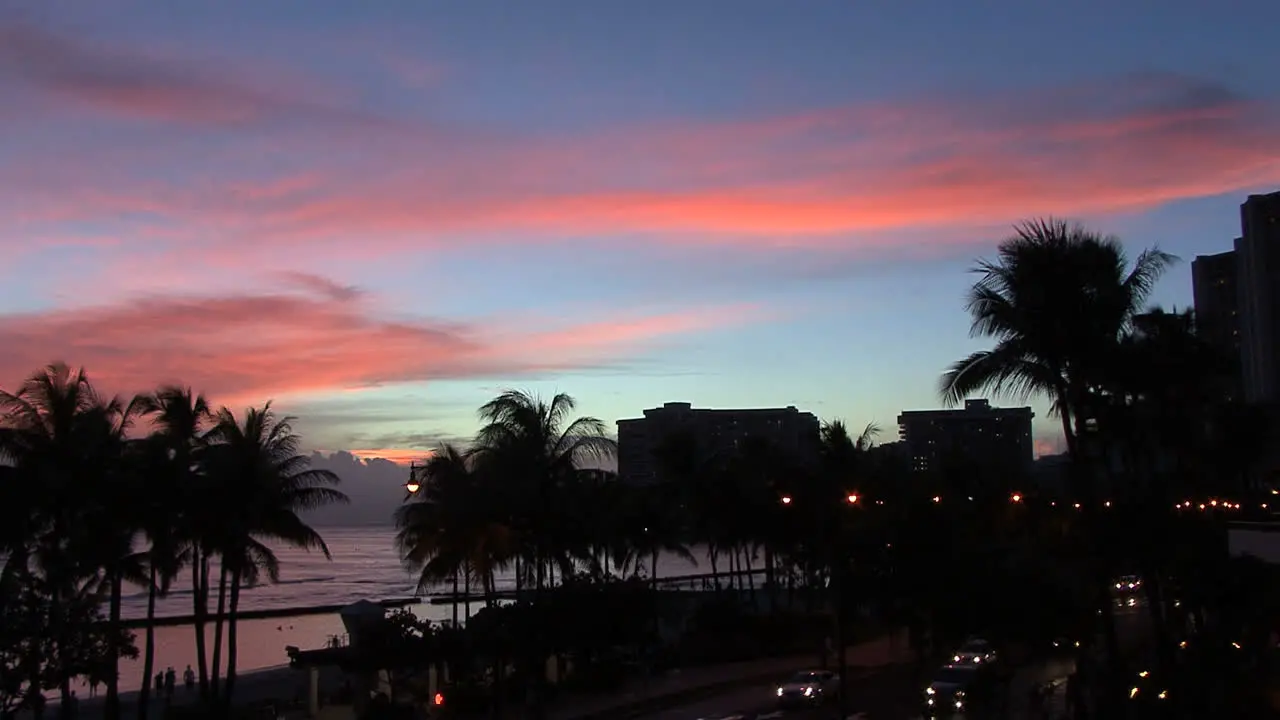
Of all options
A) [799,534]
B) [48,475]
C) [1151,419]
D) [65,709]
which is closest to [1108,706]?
[1151,419]

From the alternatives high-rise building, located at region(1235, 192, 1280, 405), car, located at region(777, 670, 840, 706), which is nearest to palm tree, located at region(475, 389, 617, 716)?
car, located at region(777, 670, 840, 706)

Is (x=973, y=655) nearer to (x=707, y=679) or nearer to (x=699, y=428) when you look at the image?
(x=707, y=679)

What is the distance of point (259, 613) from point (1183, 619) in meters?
92.1

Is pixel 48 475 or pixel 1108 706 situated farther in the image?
pixel 48 475

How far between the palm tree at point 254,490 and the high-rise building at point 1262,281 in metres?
90.3

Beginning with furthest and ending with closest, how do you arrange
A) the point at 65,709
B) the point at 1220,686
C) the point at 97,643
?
the point at 65,709, the point at 97,643, the point at 1220,686

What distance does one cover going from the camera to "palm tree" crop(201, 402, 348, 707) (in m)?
34.3

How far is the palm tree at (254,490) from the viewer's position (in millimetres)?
34312

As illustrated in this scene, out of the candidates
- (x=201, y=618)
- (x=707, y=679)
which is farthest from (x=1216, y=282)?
(x=201, y=618)

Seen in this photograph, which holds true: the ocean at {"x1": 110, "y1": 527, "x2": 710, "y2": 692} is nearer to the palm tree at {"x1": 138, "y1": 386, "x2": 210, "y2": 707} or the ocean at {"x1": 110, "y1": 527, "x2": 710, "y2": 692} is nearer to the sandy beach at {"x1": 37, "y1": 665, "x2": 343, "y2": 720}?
the sandy beach at {"x1": 37, "y1": 665, "x2": 343, "y2": 720}

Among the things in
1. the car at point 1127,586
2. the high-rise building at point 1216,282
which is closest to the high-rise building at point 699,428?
the high-rise building at point 1216,282

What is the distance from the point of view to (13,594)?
805 inches

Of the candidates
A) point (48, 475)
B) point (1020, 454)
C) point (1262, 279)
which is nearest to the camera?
point (48, 475)

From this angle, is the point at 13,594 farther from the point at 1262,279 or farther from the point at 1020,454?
the point at 1020,454
